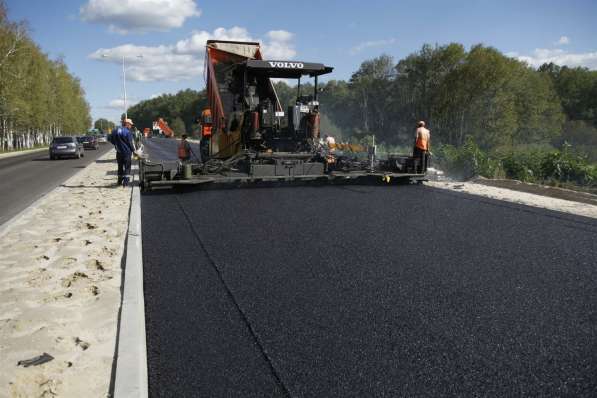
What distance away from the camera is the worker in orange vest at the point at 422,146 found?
12.8 metres

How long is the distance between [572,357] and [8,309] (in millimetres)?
4396

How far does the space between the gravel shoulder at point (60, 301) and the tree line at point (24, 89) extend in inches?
1502

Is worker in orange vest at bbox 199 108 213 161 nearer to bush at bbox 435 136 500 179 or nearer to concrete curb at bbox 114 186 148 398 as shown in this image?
concrete curb at bbox 114 186 148 398

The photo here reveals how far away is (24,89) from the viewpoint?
43.7 meters

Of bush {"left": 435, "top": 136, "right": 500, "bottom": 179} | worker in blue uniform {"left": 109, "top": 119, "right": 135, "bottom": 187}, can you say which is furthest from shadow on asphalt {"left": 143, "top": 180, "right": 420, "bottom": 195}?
bush {"left": 435, "top": 136, "right": 500, "bottom": 179}

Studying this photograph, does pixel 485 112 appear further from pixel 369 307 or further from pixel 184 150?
pixel 369 307

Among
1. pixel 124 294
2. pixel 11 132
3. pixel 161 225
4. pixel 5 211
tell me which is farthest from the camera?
pixel 11 132

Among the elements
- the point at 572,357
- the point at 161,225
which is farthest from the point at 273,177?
the point at 572,357

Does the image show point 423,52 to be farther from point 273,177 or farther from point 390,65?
point 273,177

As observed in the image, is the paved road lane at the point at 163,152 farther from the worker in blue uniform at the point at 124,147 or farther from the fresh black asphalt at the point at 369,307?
the fresh black asphalt at the point at 369,307

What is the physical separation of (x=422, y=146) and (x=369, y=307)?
31.3 ft

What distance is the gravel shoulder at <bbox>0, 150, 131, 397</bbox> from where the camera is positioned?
2.85m

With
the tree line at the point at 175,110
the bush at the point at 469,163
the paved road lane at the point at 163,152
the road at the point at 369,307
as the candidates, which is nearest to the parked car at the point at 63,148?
the paved road lane at the point at 163,152

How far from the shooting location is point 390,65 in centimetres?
5984
